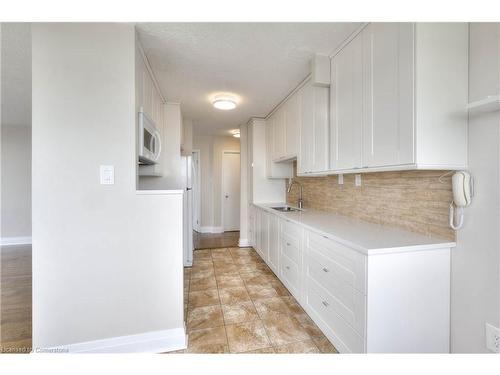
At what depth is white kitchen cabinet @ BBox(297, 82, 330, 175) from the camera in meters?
2.13

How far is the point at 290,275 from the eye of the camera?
2.34 meters

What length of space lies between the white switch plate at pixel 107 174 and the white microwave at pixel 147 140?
0.26 metres

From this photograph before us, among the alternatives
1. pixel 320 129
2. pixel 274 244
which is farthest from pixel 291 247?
pixel 320 129

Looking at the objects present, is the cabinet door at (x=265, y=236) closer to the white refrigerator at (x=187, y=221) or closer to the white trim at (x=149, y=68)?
the white refrigerator at (x=187, y=221)

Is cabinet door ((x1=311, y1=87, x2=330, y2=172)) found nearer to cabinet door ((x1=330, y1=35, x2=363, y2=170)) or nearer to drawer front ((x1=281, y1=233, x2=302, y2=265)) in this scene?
cabinet door ((x1=330, y1=35, x2=363, y2=170))

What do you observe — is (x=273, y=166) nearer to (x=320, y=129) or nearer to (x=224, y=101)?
(x=224, y=101)

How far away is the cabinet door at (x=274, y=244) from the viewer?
107 inches

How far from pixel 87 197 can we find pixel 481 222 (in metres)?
2.36

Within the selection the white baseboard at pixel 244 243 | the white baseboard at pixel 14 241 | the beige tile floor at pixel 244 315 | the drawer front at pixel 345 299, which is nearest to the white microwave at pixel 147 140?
the beige tile floor at pixel 244 315

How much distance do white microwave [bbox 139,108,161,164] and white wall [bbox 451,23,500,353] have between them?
7.00 feet

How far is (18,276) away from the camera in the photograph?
116 inches
